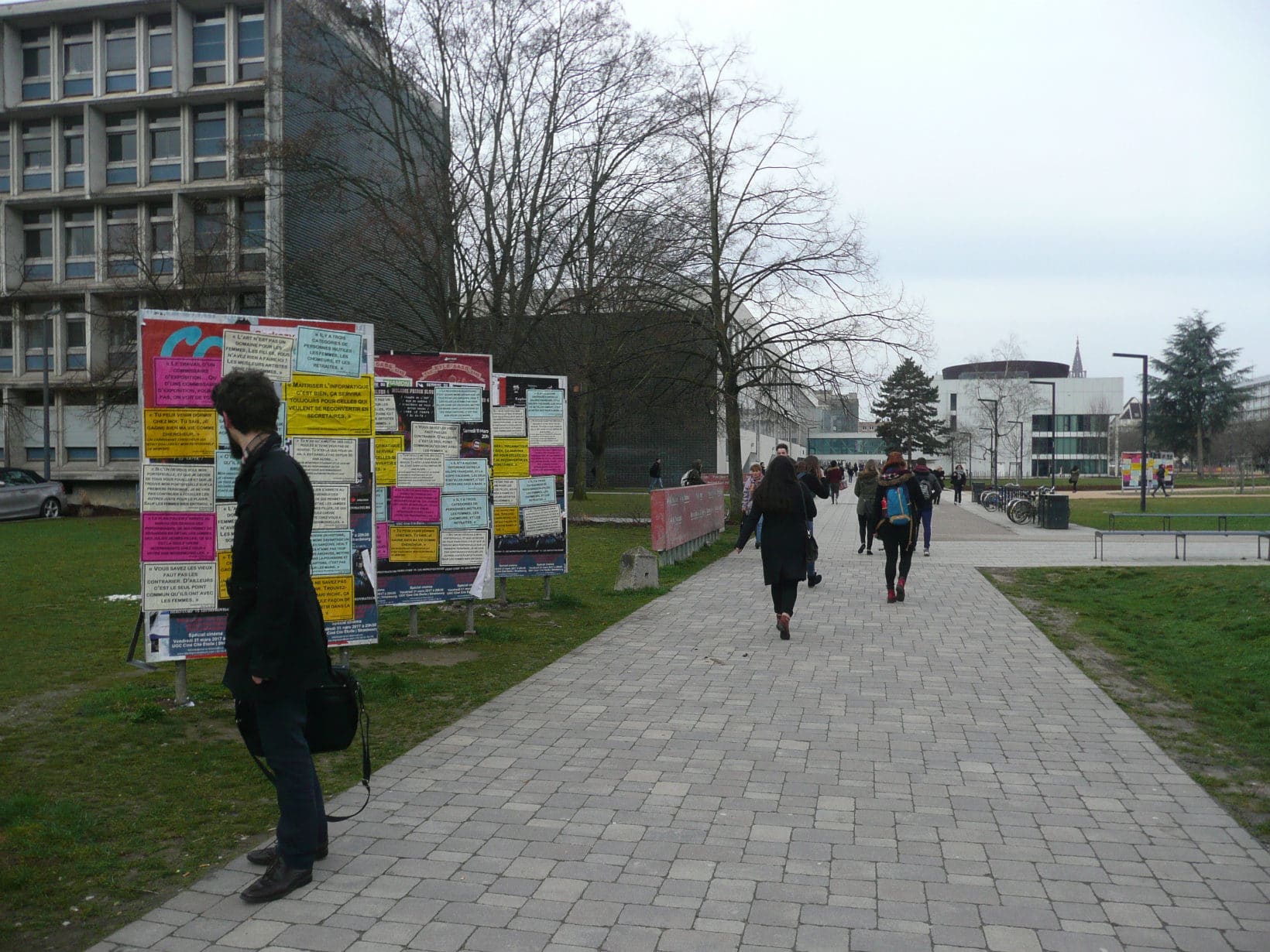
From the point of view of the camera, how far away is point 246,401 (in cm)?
417

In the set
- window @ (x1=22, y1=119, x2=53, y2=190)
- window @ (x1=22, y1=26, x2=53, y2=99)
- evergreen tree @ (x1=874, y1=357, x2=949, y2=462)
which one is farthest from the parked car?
evergreen tree @ (x1=874, y1=357, x2=949, y2=462)

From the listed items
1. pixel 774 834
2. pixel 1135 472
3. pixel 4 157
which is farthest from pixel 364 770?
pixel 1135 472

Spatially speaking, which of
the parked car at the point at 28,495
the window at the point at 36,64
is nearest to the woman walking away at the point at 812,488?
the parked car at the point at 28,495

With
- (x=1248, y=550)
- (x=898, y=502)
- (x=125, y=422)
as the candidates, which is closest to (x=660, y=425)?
(x=125, y=422)

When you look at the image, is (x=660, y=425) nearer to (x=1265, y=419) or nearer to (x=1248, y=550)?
(x=1248, y=550)

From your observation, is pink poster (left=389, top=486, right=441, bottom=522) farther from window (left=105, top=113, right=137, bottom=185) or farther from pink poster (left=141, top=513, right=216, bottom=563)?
window (left=105, top=113, right=137, bottom=185)

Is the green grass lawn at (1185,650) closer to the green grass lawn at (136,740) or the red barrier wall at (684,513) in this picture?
the green grass lawn at (136,740)

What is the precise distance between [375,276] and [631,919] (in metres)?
25.5

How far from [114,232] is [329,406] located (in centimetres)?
3565

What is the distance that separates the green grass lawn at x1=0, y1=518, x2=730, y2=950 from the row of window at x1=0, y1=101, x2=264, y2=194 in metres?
29.3

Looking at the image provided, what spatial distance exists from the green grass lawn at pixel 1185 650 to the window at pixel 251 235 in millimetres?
22955

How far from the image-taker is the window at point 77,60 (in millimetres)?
39750

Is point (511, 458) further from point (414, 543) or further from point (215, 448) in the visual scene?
point (215, 448)

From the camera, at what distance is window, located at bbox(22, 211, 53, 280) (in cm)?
4084
